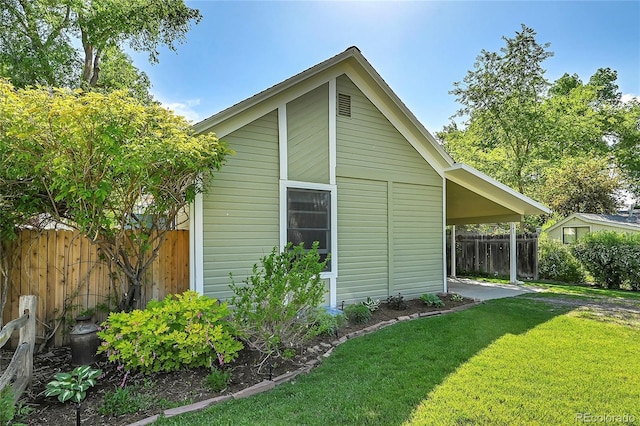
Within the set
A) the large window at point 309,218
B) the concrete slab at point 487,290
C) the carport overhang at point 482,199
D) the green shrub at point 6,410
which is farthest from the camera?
the concrete slab at point 487,290

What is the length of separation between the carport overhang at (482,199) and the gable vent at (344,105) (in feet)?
9.60

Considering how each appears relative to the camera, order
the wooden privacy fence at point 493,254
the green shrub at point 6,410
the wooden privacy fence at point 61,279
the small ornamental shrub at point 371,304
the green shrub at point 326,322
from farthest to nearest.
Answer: the wooden privacy fence at point 493,254, the small ornamental shrub at point 371,304, the wooden privacy fence at point 61,279, the green shrub at point 326,322, the green shrub at point 6,410

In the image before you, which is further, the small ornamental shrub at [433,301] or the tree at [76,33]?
the tree at [76,33]

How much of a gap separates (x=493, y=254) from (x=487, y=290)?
14.7 ft

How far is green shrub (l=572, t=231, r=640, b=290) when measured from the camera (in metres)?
9.59

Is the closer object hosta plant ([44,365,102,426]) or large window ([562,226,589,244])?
hosta plant ([44,365,102,426])

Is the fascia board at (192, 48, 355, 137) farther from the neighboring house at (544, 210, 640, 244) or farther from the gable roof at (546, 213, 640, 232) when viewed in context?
the gable roof at (546, 213, 640, 232)

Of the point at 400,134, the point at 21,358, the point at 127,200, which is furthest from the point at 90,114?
the point at 400,134

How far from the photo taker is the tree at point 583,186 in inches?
793

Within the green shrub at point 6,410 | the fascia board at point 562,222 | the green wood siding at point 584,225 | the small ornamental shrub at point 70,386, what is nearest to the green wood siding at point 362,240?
the small ornamental shrub at point 70,386

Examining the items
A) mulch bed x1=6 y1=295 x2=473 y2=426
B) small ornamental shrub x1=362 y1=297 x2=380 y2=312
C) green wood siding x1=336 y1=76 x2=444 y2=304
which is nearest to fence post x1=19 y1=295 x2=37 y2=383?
mulch bed x1=6 y1=295 x2=473 y2=426

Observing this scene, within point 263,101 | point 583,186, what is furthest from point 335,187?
point 583,186

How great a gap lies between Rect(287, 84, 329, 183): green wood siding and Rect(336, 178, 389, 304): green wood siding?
61 centimetres

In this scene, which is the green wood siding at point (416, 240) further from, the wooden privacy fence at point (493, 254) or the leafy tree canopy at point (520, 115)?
the leafy tree canopy at point (520, 115)
